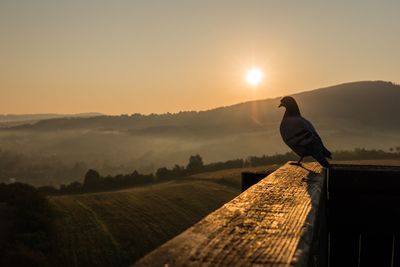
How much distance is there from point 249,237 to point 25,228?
76.8 metres

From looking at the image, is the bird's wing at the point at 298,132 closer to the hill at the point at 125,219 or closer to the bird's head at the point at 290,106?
the bird's head at the point at 290,106

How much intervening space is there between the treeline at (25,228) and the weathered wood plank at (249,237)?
6361 cm

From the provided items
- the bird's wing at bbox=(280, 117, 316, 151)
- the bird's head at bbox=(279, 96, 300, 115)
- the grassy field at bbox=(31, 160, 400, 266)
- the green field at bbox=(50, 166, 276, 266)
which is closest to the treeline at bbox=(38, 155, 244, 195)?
the grassy field at bbox=(31, 160, 400, 266)

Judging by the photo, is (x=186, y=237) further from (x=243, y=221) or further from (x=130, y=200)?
(x=130, y=200)

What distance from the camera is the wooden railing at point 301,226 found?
5.53 feet

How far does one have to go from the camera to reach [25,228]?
237 feet

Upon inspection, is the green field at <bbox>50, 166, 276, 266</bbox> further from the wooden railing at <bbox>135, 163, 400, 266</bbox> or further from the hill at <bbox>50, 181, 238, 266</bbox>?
the wooden railing at <bbox>135, 163, 400, 266</bbox>

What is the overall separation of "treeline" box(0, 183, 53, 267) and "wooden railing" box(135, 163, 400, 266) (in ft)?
204

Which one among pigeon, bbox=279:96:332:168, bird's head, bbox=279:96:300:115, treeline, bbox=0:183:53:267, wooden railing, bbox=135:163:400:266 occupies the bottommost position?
treeline, bbox=0:183:53:267

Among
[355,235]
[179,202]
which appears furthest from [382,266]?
[179,202]

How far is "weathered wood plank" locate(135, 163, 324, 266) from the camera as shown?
5.31 feet

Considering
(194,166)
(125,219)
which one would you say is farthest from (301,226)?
(194,166)

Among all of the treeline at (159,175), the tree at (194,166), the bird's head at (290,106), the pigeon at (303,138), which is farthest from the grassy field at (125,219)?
the pigeon at (303,138)

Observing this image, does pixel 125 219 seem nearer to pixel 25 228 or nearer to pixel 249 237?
pixel 25 228
